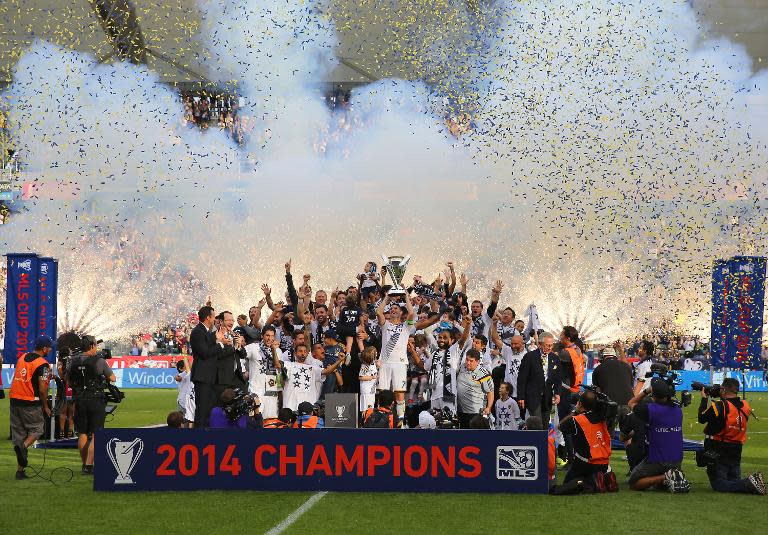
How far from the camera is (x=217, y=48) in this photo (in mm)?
45719

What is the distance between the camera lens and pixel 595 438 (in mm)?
11891

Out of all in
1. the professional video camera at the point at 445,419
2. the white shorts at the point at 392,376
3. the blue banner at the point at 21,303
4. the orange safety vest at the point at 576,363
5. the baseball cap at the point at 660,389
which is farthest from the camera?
the blue banner at the point at 21,303

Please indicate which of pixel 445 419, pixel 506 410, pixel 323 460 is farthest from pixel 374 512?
pixel 506 410

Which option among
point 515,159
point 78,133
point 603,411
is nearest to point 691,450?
point 603,411

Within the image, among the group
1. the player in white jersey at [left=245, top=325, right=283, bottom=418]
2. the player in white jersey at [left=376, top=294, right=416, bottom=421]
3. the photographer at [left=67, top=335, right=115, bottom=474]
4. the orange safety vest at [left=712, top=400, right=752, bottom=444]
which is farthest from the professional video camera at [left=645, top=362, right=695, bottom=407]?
the photographer at [left=67, top=335, right=115, bottom=474]

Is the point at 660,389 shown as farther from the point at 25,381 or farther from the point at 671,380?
the point at 25,381

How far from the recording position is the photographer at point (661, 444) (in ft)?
40.3

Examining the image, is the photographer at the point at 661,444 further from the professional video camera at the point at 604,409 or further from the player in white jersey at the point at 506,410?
the player in white jersey at the point at 506,410

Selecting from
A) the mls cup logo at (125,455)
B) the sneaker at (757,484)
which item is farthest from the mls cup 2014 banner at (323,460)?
the sneaker at (757,484)

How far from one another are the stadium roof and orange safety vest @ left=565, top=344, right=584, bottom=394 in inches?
1157

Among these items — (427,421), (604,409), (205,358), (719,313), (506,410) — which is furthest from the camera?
(719,313)

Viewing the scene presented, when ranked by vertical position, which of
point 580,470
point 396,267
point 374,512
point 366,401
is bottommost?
point 374,512

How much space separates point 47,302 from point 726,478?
524 inches

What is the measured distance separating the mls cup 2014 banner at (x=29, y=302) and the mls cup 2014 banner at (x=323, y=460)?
29.9ft
